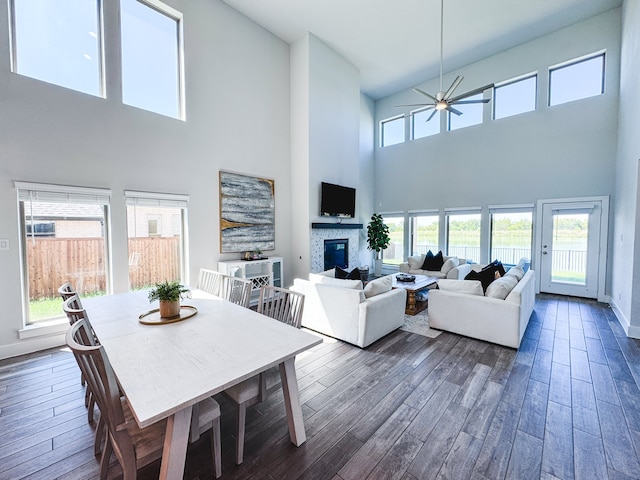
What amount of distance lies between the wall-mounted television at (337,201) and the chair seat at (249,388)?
14.3 ft

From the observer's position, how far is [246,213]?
5.06 meters

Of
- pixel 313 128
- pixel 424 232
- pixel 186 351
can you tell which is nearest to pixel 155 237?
pixel 186 351

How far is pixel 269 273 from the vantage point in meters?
5.12

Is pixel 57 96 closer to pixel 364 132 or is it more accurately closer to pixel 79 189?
pixel 79 189

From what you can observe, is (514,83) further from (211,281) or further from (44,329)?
(44,329)

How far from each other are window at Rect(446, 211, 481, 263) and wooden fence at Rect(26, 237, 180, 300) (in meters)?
6.48

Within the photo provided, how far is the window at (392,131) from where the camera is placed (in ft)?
25.9

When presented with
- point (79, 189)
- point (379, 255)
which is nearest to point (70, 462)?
point (79, 189)

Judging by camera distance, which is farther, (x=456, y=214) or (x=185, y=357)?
(x=456, y=214)

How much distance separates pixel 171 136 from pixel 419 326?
4708mm

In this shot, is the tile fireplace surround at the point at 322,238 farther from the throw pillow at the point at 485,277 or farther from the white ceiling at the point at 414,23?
the white ceiling at the point at 414,23

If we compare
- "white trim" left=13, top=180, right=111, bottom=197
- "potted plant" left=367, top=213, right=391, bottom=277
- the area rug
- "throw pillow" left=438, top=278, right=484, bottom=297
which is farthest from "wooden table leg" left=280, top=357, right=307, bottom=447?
"potted plant" left=367, top=213, right=391, bottom=277

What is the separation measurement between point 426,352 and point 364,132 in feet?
22.2

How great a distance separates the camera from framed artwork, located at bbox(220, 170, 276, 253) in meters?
4.73
